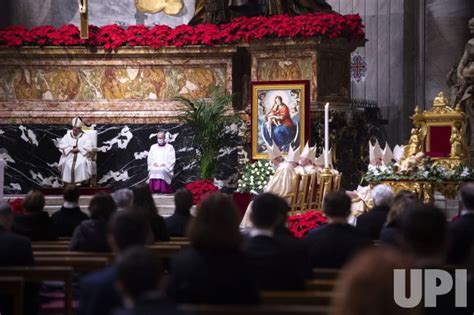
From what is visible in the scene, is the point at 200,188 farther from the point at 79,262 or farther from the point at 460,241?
the point at 460,241

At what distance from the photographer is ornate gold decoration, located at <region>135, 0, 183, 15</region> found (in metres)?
22.6

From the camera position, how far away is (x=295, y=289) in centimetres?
684

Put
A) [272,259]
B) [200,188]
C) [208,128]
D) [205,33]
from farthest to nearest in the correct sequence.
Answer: [205,33], [208,128], [200,188], [272,259]

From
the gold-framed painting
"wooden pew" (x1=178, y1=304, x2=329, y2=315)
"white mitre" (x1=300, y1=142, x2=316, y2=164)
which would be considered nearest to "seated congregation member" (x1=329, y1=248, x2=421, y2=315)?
"wooden pew" (x1=178, y1=304, x2=329, y2=315)

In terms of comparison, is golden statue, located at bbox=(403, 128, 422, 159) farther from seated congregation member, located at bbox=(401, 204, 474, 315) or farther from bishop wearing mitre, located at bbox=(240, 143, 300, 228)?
seated congregation member, located at bbox=(401, 204, 474, 315)

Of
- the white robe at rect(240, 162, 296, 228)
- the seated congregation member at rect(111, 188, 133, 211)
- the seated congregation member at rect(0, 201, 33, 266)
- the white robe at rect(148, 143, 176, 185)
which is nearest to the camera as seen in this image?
the seated congregation member at rect(0, 201, 33, 266)

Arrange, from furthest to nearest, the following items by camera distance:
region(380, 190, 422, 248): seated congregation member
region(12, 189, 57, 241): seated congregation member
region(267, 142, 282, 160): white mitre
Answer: region(267, 142, 282, 160): white mitre → region(12, 189, 57, 241): seated congregation member → region(380, 190, 422, 248): seated congregation member

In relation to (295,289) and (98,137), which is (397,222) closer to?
(295,289)

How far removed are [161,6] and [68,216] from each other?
1235 centimetres

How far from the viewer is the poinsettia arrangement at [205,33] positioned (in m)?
19.0

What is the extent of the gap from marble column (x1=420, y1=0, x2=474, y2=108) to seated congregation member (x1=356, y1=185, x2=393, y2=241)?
41.9 ft

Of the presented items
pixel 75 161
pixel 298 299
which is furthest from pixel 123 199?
pixel 75 161

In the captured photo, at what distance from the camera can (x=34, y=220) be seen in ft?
33.7

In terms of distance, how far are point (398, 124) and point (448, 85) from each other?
2.20 meters
